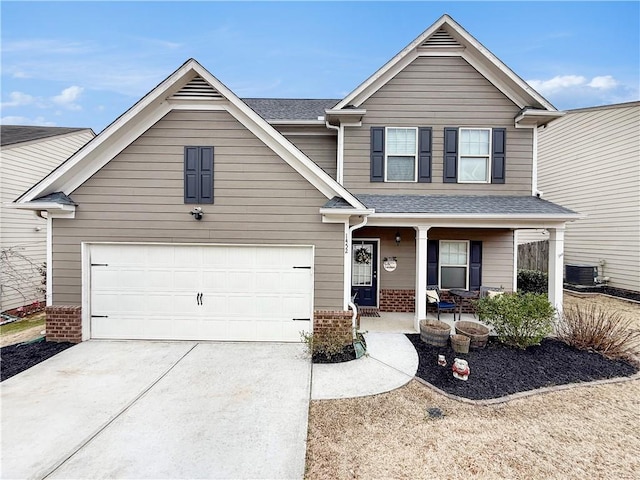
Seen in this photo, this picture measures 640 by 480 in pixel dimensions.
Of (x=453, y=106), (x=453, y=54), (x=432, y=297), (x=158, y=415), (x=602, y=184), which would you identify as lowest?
(x=158, y=415)

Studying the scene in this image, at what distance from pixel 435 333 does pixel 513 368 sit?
56.3 inches

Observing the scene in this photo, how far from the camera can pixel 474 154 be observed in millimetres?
8375

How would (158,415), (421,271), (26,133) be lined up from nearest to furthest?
(158,415) → (421,271) → (26,133)

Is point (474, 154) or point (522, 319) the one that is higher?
point (474, 154)

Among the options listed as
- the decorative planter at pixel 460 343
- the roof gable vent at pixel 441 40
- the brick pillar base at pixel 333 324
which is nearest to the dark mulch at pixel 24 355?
the brick pillar base at pixel 333 324

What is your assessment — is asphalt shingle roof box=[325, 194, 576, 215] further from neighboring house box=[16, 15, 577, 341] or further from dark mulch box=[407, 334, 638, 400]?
dark mulch box=[407, 334, 638, 400]

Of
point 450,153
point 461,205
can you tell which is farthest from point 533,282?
point 450,153

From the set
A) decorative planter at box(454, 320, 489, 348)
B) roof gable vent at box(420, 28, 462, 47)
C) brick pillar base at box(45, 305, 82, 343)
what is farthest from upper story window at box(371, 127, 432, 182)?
brick pillar base at box(45, 305, 82, 343)

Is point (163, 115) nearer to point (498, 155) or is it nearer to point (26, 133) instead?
point (498, 155)

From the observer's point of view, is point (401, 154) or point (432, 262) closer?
point (401, 154)

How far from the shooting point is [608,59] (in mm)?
24109

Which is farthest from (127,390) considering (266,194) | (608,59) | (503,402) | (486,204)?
(608,59)

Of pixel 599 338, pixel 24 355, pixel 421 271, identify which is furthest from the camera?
pixel 421 271

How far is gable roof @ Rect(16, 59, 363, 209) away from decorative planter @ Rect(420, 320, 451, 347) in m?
3.06
